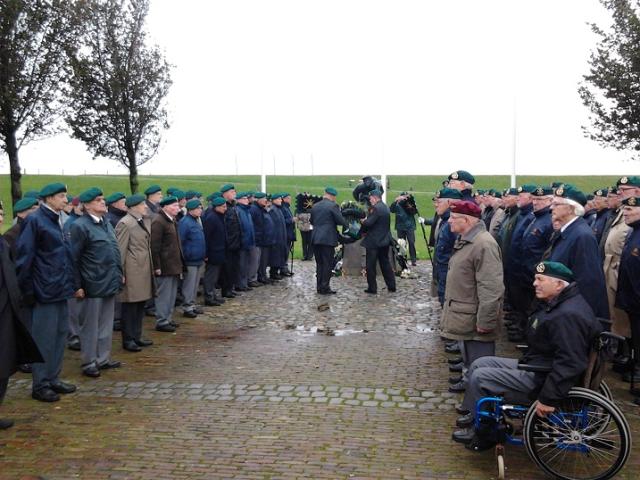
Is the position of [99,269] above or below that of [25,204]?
below

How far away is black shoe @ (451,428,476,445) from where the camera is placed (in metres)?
5.66

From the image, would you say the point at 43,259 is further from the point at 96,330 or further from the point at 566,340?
the point at 566,340

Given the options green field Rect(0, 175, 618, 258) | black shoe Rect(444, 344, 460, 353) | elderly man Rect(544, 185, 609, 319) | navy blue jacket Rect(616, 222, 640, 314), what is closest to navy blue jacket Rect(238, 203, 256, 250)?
black shoe Rect(444, 344, 460, 353)

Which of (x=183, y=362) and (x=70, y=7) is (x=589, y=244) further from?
(x=70, y=7)

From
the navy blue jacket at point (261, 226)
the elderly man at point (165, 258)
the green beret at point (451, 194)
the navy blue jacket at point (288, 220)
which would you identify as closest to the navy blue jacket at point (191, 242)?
the elderly man at point (165, 258)

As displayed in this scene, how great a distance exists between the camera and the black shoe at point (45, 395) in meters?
7.05

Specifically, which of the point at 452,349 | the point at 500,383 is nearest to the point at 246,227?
the point at 452,349

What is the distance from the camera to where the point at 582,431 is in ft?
16.4

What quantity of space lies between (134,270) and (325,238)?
18.3 feet

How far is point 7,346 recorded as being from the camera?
6195mm

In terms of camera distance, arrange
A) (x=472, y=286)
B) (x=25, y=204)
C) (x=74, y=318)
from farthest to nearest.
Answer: (x=74, y=318) → (x=25, y=204) → (x=472, y=286)

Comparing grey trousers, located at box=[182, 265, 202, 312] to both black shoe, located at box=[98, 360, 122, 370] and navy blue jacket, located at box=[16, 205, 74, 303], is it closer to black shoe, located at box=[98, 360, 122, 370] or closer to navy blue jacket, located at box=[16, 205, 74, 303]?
black shoe, located at box=[98, 360, 122, 370]

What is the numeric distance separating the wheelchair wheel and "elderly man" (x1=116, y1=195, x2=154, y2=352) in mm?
5842

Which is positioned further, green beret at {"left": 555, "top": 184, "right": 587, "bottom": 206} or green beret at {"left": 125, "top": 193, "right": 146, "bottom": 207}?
green beret at {"left": 125, "top": 193, "right": 146, "bottom": 207}
